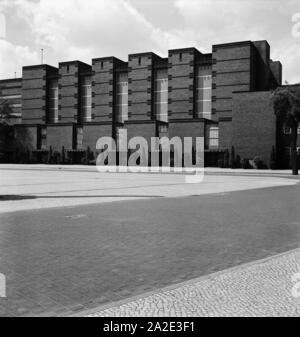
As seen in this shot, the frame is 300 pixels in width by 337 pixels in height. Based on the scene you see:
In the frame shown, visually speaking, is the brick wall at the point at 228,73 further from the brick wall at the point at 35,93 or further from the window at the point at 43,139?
the brick wall at the point at 35,93

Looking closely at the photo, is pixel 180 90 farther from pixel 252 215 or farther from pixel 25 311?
pixel 25 311

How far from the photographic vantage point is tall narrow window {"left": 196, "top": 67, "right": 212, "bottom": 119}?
193ft

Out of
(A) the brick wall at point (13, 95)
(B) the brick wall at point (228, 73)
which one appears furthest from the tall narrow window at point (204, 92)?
(A) the brick wall at point (13, 95)

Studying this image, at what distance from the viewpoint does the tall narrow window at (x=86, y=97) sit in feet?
226

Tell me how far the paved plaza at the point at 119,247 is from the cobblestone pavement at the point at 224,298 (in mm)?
57

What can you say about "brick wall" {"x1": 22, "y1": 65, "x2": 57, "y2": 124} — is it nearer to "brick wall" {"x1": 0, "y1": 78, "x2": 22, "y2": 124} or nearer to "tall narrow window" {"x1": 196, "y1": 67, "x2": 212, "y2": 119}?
"brick wall" {"x1": 0, "y1": 78, "x2": 22, "y2": 124}

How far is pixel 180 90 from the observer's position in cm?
6006

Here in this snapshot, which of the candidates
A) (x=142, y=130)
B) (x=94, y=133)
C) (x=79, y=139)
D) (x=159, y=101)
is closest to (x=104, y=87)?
(x=94, y=133)

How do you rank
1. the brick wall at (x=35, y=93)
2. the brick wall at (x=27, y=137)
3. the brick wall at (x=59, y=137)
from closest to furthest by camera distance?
the brick wall at (x=59, y=137)
the brick wall at (x=27, y=137)
the brick wall at (x=35, y=93)

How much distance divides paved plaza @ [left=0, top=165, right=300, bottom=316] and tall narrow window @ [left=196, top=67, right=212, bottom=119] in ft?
156

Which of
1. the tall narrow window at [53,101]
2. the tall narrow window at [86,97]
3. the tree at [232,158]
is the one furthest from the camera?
the tall narrow window at [53,101]

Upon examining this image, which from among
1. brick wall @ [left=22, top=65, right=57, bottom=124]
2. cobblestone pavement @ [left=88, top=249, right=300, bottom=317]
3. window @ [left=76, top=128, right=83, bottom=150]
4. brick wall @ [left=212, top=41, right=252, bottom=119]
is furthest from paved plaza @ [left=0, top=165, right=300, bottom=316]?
brick wall @ [left=22, top=65, right=57, bottom=124]

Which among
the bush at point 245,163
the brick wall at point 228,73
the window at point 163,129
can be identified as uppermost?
the brick wall at point 228,73
